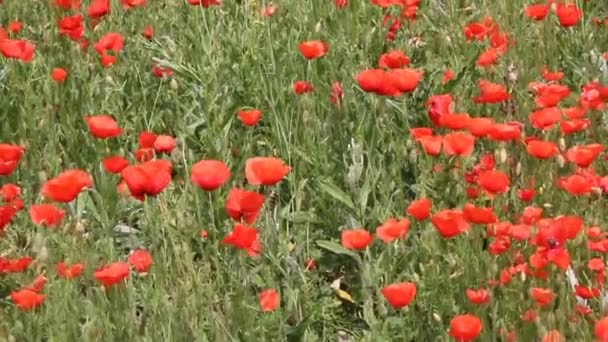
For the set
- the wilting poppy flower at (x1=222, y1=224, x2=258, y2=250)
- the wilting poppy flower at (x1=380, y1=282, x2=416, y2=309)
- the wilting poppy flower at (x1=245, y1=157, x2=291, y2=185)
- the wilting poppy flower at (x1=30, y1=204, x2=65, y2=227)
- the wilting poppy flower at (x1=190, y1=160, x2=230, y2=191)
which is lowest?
the wilting poppy flower at (x1=30, y1=204, x2=65, y2=227)

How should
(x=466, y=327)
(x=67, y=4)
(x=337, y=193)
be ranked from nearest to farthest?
1. (x=466, y=327)
2. (x=337, y=193)
3. (x=67, y=4)

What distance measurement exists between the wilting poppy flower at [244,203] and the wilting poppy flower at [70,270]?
0.33m

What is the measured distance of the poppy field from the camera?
7.47 ft

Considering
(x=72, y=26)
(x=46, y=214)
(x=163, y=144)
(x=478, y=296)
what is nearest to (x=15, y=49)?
(x=72, y=26)

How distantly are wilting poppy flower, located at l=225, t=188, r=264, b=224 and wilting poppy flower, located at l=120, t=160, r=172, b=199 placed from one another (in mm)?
143

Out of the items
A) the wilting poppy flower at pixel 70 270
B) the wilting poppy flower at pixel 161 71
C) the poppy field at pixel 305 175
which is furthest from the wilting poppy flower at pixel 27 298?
the wilting poppy flower at pixel 161 71

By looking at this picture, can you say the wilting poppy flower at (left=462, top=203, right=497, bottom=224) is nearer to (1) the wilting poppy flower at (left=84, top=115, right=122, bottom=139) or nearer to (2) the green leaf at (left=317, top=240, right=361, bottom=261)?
(2) the green leaf at (left=317, top=240, right=361, bottom=261)

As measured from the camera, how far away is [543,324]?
210cm

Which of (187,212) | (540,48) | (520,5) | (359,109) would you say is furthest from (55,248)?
(520,5)

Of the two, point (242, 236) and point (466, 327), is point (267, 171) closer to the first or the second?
point (242, 236)

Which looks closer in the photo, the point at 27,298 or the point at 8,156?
the point at 27,298

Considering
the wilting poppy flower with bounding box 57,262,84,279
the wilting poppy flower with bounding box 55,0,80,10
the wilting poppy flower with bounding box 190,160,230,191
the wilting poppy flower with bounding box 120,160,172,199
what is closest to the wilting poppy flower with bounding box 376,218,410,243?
the wilting poppy flower with bounding box 190,160,230,191

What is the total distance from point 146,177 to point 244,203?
21cm

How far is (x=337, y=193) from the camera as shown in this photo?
2.83m
